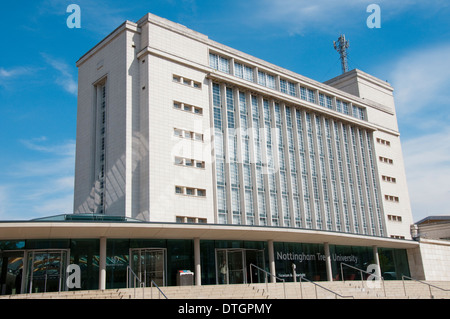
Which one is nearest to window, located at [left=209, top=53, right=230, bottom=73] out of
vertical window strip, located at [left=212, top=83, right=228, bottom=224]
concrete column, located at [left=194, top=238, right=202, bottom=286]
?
vertical window strip, located at [left=212, top=83, right=228, bottom=224]

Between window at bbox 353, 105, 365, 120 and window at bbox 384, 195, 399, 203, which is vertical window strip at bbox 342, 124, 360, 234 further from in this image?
Result: window at bbox 384, 195, 399, 203

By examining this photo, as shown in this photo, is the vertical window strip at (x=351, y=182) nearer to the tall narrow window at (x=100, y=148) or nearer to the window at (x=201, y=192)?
the window at (x=201, y=192)

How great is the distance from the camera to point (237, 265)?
104 ft

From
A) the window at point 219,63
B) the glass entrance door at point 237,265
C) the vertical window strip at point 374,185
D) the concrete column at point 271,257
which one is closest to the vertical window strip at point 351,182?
the vertical window strip at point 374,185

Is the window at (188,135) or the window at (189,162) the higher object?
the window at (188,135)

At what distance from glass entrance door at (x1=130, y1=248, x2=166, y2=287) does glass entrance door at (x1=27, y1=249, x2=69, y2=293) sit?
385 centimetres

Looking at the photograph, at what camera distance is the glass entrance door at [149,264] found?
2727cm

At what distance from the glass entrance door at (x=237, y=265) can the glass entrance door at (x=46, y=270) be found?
9827 millimetres

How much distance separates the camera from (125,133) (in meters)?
33.5

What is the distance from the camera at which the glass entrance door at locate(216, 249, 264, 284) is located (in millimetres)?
30688

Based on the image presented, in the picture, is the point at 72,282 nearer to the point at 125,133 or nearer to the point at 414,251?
the point at 125,133

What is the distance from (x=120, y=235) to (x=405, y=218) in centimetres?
3672

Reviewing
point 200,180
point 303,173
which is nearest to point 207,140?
point 200,180

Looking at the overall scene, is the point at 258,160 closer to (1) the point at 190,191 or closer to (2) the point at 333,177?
(1) the point at 190,191
